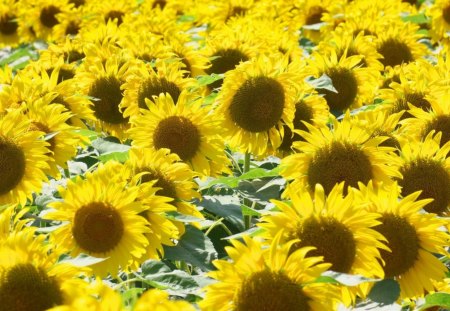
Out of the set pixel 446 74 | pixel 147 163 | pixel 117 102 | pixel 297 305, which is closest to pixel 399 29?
pixel 446 74

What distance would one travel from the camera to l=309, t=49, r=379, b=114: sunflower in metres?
4.42

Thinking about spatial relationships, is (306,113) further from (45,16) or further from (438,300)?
(45,16)

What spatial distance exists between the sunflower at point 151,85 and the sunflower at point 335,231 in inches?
58.7

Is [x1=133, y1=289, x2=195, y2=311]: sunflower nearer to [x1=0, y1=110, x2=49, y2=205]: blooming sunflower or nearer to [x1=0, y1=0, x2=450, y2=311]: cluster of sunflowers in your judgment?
[x1=0, y1=0, x2=450, y2=311]: cluster of sunflowers

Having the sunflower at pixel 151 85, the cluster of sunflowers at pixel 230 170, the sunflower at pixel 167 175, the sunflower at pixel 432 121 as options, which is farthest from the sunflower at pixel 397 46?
the sunflower at pixel 167 175

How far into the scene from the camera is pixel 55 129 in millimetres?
3758

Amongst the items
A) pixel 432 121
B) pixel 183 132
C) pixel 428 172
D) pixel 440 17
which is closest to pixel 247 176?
pixel 183 132

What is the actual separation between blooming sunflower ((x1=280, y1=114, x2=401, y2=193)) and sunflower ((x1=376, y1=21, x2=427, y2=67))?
6.17 feet

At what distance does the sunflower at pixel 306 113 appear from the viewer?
3953mm

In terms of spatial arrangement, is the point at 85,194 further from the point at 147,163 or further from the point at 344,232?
the point at 344,232

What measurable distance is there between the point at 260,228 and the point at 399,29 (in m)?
2.67

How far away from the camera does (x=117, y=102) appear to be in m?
4.29

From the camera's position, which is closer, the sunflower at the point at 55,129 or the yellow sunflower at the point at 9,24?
the sunflower at the point at 55,129

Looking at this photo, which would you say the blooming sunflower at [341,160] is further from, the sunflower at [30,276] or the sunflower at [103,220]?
the sunflower at [30,276]
